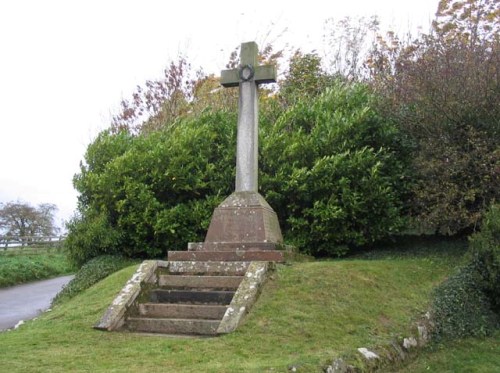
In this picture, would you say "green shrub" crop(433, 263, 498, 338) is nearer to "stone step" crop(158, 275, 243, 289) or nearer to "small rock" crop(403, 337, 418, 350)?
"small rock" crop(403, 337, 418, 350)

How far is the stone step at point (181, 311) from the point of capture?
323 inches

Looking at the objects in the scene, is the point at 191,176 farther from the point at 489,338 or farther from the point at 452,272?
the point at 489,338

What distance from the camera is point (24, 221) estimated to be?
Result: 1661 inches

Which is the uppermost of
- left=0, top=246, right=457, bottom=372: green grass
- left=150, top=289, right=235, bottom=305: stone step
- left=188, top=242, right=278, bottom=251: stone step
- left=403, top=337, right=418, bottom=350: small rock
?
left=188, top=242, right=278, bottom=251: stone step

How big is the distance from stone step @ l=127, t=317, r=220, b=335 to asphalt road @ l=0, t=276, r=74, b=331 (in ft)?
18.3

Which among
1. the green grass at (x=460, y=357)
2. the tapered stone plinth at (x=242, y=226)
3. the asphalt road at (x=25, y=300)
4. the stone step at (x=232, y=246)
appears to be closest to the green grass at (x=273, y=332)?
the green grass at (x=460, y=357)

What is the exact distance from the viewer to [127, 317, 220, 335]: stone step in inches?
304

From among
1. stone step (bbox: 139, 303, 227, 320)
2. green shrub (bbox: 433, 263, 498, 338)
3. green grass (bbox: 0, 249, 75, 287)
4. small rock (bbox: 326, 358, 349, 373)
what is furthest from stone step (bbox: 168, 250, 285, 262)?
green grass (bbox: 0, 249, 75, 287)

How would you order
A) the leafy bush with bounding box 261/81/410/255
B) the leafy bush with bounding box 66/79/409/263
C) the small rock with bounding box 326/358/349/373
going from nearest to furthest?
the small rock with bounding box 326/358/349/373 < the leafy bush with bounding box 261/81/410/255 < the leafy bush with bounding box 66/79/409/263

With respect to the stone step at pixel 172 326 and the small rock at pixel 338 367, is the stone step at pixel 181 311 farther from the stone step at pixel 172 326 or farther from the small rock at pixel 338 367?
the small rock at pixel 338 367

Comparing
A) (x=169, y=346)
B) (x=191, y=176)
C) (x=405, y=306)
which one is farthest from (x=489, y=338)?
(x=191, y=176)

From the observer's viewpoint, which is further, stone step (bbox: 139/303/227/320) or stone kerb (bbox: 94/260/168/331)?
stone step (bbox: 139/303/227/320)

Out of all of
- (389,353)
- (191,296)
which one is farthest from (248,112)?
(389,353)

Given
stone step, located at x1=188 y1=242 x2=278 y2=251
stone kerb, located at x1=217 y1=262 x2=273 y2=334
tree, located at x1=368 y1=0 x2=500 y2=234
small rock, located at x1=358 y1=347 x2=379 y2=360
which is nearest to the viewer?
small rock, located at x1=358 y1=347 x2=379 y2=360
